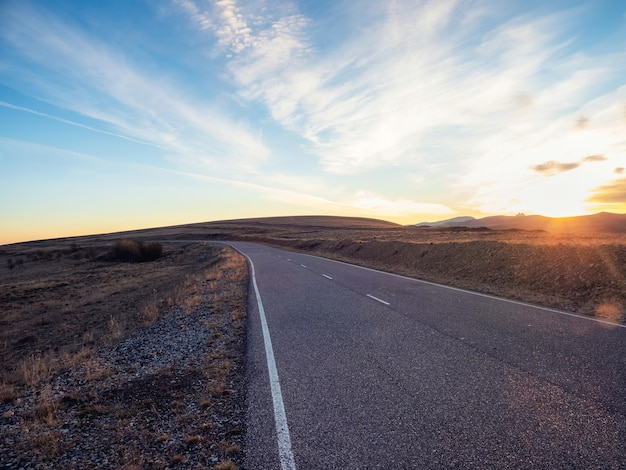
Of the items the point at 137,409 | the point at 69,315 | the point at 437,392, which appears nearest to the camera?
the point at 437,392

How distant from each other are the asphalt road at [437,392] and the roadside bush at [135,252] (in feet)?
143

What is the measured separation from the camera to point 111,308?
687 inches

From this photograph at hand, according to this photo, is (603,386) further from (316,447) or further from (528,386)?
(316,447)

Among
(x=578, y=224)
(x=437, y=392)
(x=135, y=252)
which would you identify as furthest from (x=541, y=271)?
(x=578, y=224)

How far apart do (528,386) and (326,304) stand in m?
6.50

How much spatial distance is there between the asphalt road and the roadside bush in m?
43.5

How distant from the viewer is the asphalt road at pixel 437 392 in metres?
3.54

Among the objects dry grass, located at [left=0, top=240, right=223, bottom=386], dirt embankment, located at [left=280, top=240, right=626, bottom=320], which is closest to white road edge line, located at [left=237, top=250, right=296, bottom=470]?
dry grass, located at [left=0, top=240, right=223, bottom=386]

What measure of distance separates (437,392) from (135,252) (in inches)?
1937

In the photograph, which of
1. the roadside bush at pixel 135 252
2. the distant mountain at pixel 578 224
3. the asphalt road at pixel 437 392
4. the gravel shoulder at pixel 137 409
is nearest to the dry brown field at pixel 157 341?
the gravel shoulder at pixel 137 409

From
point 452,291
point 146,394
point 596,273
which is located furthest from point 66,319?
point 596,273

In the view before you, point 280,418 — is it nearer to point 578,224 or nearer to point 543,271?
point 543,271

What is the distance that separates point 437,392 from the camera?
4.81 metres

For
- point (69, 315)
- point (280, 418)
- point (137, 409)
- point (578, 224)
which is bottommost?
point (69, 315)
